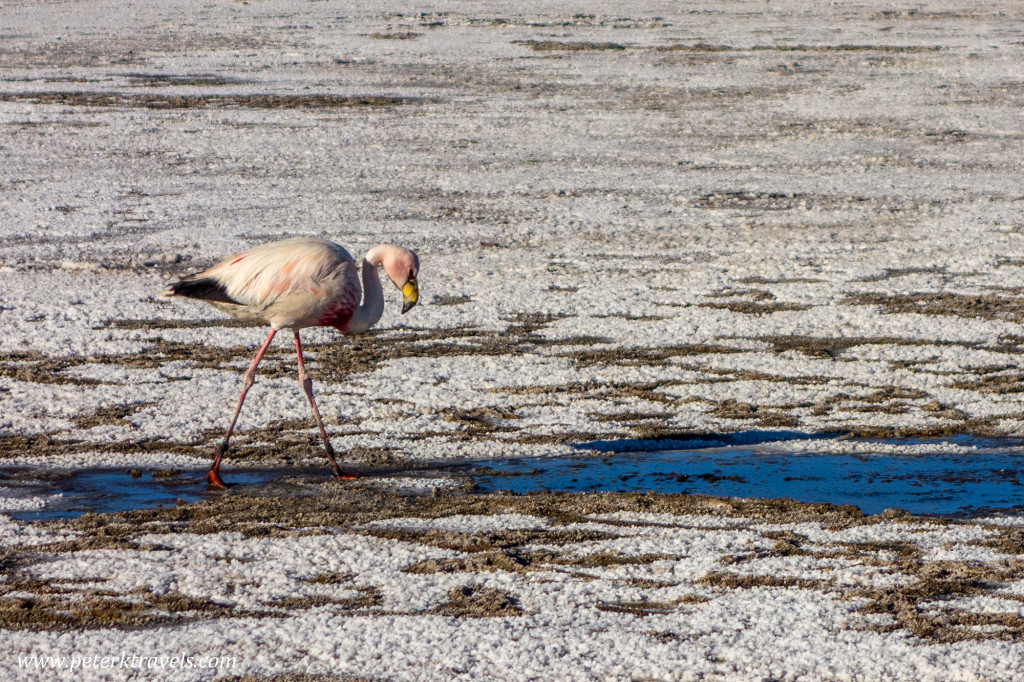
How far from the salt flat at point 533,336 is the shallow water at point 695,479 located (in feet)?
0.51

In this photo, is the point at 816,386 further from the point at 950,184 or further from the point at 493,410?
the point at 950,184

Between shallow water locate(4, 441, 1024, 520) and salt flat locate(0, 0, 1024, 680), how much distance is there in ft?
0.51

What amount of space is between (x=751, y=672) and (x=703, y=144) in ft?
29.5

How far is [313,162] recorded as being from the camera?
1094 cm

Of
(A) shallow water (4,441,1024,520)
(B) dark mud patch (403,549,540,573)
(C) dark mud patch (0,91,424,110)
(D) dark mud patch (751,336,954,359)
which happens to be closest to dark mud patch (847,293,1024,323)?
(D) dark mud patch (751,336,954,359)

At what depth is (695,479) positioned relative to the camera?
4969mm

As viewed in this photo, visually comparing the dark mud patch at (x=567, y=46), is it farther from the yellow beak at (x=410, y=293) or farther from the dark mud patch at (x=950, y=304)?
the yellow beak at (x=410, y=293)

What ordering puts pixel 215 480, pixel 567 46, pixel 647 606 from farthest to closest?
pixel 567 46, pixel 215 480, pixel 647 606

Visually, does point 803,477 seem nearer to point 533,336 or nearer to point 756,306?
point 533,336

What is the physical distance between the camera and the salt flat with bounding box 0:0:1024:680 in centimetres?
368

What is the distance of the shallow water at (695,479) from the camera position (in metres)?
4.68

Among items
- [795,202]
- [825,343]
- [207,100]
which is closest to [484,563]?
[825,343]

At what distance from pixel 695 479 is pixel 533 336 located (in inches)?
77.0

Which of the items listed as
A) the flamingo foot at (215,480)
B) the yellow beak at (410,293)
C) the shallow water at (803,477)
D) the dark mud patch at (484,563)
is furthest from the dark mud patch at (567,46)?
the dark mud patch at (484,563)
